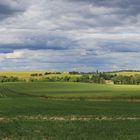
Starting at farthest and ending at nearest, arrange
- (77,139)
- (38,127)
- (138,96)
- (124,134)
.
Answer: (138,96) < (38,127) < (124,134) < (77,139)

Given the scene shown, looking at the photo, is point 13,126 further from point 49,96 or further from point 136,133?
point 49,96

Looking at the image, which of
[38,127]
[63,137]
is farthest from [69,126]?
[63,137]

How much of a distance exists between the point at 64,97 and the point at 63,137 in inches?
3503

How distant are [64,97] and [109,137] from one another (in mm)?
88942

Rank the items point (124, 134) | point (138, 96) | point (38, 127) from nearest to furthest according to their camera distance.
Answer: point (124, 134) → point (38, 127) → point (138, 96)

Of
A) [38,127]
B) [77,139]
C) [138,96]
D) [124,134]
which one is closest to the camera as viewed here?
[77,139]

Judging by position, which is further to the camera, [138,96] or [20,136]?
[138,96]

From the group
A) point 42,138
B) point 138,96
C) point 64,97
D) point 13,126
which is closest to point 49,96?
point 64,97

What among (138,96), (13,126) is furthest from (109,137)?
(138,96)

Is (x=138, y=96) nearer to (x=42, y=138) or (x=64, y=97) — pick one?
(x=64, y=97)

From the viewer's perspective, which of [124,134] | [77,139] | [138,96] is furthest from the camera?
[138,96]

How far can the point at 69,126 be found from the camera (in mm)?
33469

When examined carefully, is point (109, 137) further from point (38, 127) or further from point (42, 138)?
point (38, 127)

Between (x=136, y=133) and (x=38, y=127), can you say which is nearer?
(x=136, y=133)
